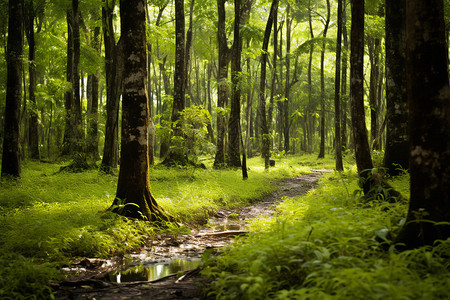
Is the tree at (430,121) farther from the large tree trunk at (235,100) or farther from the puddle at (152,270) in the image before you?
the large tree trunk at (235,100)

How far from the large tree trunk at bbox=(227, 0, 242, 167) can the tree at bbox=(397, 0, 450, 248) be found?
10.3 metres

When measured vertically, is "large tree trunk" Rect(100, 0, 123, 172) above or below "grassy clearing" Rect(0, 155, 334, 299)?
above

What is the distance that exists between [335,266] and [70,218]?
4.79 meters

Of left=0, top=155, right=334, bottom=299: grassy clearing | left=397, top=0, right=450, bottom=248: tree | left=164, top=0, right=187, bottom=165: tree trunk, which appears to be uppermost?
left=164, top=0, right=187, bottom=165: tree trunk

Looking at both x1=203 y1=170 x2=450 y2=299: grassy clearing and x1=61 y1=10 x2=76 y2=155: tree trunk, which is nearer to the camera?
x1=203 y1=170 x2=450 y2=299: grassy clearing

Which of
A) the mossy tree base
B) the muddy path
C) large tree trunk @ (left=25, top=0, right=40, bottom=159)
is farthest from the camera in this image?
large tree trunk @ (left=25, top=0, right=40, bottom=159)

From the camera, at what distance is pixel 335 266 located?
3471 millimetres

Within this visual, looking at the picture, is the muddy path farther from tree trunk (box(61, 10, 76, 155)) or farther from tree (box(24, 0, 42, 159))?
tree (box(24, 0, 42, 159))

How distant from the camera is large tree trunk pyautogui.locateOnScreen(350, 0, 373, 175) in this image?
7.29 metres

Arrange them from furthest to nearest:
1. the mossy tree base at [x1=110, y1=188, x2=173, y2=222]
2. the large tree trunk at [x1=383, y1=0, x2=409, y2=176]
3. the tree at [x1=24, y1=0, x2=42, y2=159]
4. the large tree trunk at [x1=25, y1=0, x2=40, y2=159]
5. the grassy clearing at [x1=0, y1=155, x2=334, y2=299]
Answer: the large tree trunk at [x1=25, y1=0, x2=40, y2=159]
the tree at [x1=24, y1=0, x2=42, y2=159]
the large tree trunk at [x1=383, y1=0, x2=409, y2=176]
the mossy tree base at [x1=110, y1=188, x2=173, y2=222]
the grassy clearing at [x1=0, y1=155, x2=334, y2=299]

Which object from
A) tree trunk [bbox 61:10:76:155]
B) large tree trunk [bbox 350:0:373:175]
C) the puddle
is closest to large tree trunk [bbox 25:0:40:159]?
tree trunk [bbox 61:10:76:155]

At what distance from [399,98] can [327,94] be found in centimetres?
3431

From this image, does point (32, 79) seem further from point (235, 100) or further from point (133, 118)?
point (133, 118)

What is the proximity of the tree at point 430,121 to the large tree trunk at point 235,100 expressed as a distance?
33.9 feet
